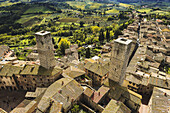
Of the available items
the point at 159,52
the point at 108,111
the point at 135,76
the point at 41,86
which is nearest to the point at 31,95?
the point at 41,86

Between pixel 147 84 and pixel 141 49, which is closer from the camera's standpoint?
pixel 147 84

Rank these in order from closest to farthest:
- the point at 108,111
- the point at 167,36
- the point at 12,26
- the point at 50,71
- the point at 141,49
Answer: the point at 108,111, the point at 50,71, the point at 141,49, the point at 167,36, the point at 12,26

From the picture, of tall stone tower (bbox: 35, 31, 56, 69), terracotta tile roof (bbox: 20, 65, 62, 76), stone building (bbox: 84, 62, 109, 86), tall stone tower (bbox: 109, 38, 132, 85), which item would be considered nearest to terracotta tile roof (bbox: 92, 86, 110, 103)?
tall stone tower (bbox: 109, 38, 132, 85)

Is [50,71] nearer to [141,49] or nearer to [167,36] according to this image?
[141,49]

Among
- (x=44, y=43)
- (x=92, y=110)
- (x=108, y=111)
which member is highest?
(x=44, y=43)

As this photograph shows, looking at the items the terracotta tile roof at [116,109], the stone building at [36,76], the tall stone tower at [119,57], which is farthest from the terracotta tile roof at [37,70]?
the terracotta tile roof at [116,109]

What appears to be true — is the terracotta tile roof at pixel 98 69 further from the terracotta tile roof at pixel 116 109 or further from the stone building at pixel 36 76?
the terracotta tile roof at pixel 116 109
